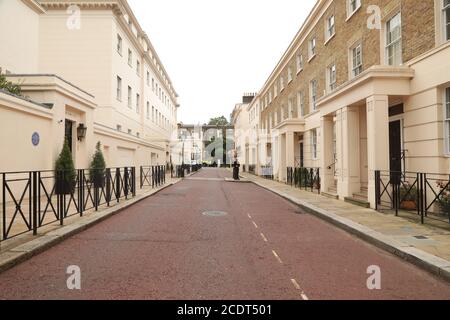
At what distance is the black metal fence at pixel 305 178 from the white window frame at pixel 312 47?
653 centimetres

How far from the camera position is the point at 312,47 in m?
21.0

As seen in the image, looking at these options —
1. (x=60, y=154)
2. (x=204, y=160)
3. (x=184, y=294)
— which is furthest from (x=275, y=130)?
(x=204, y=160)

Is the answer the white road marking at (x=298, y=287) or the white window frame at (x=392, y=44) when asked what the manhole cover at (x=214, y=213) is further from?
the white window frame at (x=392, y=44)

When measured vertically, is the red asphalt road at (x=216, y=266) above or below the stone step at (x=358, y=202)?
below

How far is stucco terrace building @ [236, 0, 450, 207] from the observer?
9469mm

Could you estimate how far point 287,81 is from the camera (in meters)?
26.9

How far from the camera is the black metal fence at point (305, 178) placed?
1792 centimetres

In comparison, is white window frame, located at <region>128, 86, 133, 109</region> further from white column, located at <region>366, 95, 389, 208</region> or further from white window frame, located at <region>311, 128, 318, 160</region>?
white column, located at <region>366, 95, 389, 208</region>

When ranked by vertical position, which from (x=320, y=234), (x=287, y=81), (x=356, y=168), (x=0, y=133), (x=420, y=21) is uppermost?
(x=287, y=81)

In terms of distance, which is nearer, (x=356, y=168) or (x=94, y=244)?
(x=94, y=244)

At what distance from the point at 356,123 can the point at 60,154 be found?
11.3 m

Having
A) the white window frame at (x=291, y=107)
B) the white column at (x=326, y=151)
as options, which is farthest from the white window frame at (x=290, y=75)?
the white column at (x=326, y=151)

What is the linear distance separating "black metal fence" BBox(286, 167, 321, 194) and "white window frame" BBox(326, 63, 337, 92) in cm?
411

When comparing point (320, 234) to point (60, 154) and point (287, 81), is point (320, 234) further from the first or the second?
point (287, 81)
